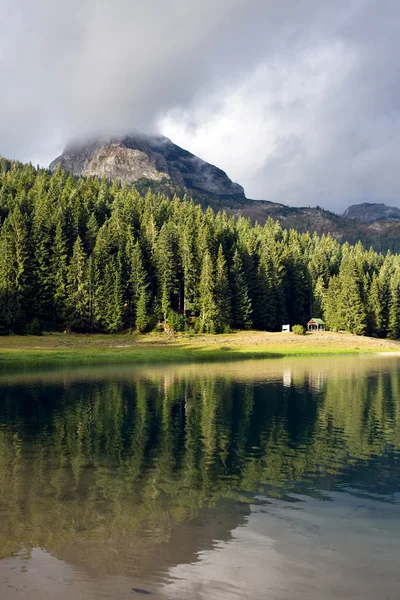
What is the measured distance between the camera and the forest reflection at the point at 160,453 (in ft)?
48.1

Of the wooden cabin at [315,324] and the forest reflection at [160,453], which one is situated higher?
the wooden cabin at [315,324]

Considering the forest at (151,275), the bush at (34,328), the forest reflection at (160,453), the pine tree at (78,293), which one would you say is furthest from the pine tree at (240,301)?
the forest reflection at (160,453)

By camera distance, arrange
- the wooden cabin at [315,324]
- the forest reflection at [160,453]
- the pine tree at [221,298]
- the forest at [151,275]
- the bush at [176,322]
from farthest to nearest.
Result: 1. the wooden cabin at [315,324]
2. the pine tree at [221,298]
3. the bush at [176,322]
4. the forest at [151,275]
5. the forest reflection at [160,453]

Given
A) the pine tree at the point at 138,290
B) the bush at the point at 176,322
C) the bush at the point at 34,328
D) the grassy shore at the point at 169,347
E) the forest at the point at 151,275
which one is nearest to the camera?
the grassy shore at the point at 169,347

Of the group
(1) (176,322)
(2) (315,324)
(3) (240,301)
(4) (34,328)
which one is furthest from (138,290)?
(2) (315,324)

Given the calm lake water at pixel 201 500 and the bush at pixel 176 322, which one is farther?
the bush at pixel 176 322

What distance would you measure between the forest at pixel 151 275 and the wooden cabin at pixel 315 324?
13.1 feet

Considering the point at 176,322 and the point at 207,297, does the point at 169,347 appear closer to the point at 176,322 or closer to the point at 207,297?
the point at 176,322

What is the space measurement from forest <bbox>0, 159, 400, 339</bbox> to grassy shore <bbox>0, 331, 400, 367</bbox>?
8.06 metres

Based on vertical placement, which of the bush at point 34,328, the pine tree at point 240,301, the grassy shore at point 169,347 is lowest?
the grassy shore at point 169,347

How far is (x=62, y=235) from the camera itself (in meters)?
117

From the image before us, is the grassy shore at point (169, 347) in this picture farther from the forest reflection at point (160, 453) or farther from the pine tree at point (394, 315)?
the forest reflection at point (160, 453)

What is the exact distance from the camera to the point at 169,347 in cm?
9231

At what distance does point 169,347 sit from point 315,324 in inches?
1992
